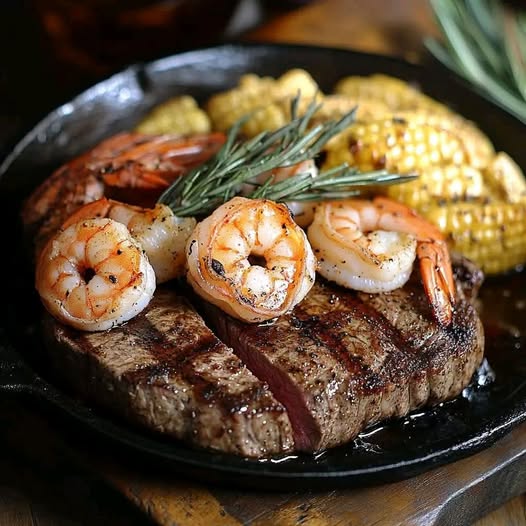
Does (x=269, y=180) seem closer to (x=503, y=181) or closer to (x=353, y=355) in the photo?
(x=353, y=355)

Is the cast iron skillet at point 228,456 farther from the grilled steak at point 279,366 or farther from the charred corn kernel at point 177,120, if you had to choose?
the charred corn kernel at point 177,120

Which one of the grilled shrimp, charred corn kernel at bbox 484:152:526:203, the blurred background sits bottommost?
charred corn kernel at bbox 484:152:526:203

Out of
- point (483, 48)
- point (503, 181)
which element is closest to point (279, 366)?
point (503, 181)

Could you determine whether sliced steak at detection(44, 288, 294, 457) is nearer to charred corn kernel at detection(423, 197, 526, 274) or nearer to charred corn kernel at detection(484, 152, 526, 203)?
charred corn kernel at detection(423, 197, 526, 274)

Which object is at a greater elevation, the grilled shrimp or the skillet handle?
the grilled shrimp

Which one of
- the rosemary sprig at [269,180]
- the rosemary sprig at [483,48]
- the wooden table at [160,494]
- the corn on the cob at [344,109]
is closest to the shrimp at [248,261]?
the rosemary sprig at [269,180]

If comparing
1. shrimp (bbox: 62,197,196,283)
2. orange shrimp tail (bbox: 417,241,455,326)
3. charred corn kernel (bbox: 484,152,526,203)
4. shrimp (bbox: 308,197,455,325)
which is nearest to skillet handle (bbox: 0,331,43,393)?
shrimp (bbox: 62,197,196,283)

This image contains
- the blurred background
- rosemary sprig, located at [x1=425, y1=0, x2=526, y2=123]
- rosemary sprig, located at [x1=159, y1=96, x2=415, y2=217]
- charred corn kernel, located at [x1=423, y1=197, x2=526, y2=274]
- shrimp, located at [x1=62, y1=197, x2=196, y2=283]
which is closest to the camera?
shrimp, located at [x1=62, y1=197, x2=196, y2=283]
